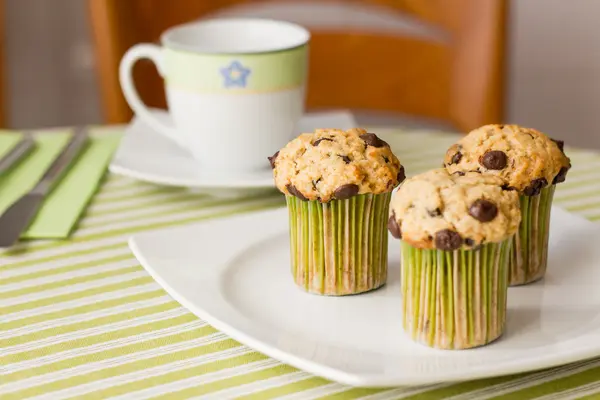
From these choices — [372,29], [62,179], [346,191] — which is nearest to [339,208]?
[346,191]

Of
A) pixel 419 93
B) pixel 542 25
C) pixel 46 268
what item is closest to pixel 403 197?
pixel 46 268

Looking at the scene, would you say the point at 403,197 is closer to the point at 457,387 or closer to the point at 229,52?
the point at 457,387

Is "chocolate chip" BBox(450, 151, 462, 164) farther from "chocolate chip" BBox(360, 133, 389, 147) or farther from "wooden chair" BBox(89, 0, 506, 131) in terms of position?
"wooden chair" BBox(89, 0, 506, 131)

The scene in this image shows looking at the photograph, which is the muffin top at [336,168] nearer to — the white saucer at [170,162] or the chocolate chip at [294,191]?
the chocolate chip at [294,191]

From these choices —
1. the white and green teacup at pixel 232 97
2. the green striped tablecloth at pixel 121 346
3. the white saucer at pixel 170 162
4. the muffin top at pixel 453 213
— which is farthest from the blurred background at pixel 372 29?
the muffin top at pixel 453 213

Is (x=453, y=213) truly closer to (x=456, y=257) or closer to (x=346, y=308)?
(x=456, y=257)
